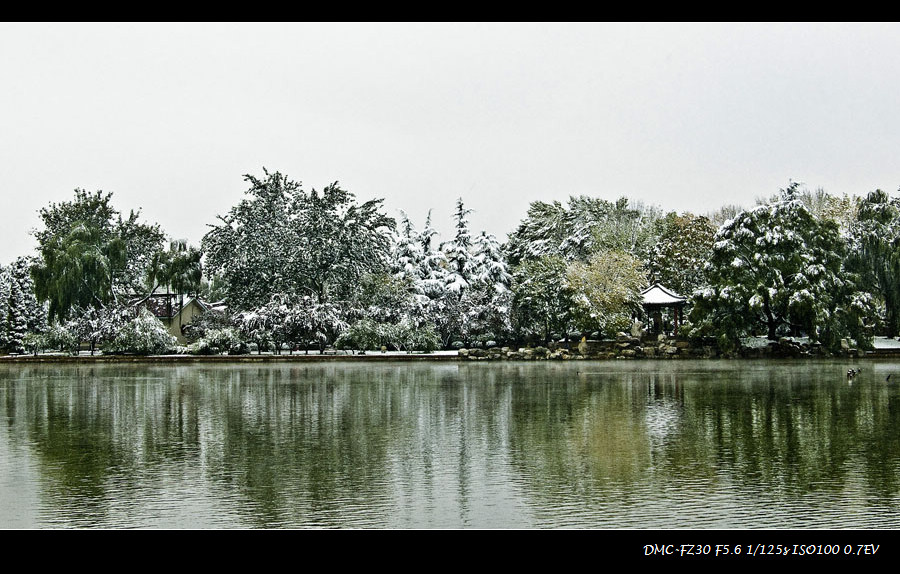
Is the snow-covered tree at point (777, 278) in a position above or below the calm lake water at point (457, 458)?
above

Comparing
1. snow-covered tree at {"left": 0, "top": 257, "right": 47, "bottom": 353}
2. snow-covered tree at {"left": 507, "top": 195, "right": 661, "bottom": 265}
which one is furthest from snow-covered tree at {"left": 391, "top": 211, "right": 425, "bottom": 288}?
snow-covered tree at {"left": 0, "top": 257, "right": 47, "bottom": 353}

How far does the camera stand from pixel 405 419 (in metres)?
15.3

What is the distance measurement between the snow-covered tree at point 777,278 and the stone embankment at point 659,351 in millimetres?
809

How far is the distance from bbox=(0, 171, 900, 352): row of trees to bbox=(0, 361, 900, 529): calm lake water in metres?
17.4

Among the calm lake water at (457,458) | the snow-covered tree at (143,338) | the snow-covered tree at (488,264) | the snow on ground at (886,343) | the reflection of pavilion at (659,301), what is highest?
the snow-covered tree at (488,264)

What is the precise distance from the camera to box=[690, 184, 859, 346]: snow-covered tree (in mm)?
37906

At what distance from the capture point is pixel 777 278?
38500 mm

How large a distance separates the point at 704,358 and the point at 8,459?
31.7 m

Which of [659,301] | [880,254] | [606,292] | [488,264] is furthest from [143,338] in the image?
[880,254]

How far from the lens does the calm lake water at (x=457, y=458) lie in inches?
315

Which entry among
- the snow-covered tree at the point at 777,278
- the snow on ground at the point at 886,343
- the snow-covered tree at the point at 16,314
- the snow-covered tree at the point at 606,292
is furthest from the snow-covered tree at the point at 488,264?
the snow-covered tree at the point at 16,314

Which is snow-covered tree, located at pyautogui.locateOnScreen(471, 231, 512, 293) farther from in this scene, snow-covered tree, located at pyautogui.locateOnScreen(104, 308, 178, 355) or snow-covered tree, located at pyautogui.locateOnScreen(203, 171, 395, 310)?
snow-covered tree, located at pyautogui.locateOnScreen(104, 308, 178, 355)

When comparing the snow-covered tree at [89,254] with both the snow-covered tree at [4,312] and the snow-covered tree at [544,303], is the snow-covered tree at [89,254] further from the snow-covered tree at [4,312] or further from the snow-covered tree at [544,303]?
the snow-covered tree at [544,303]
